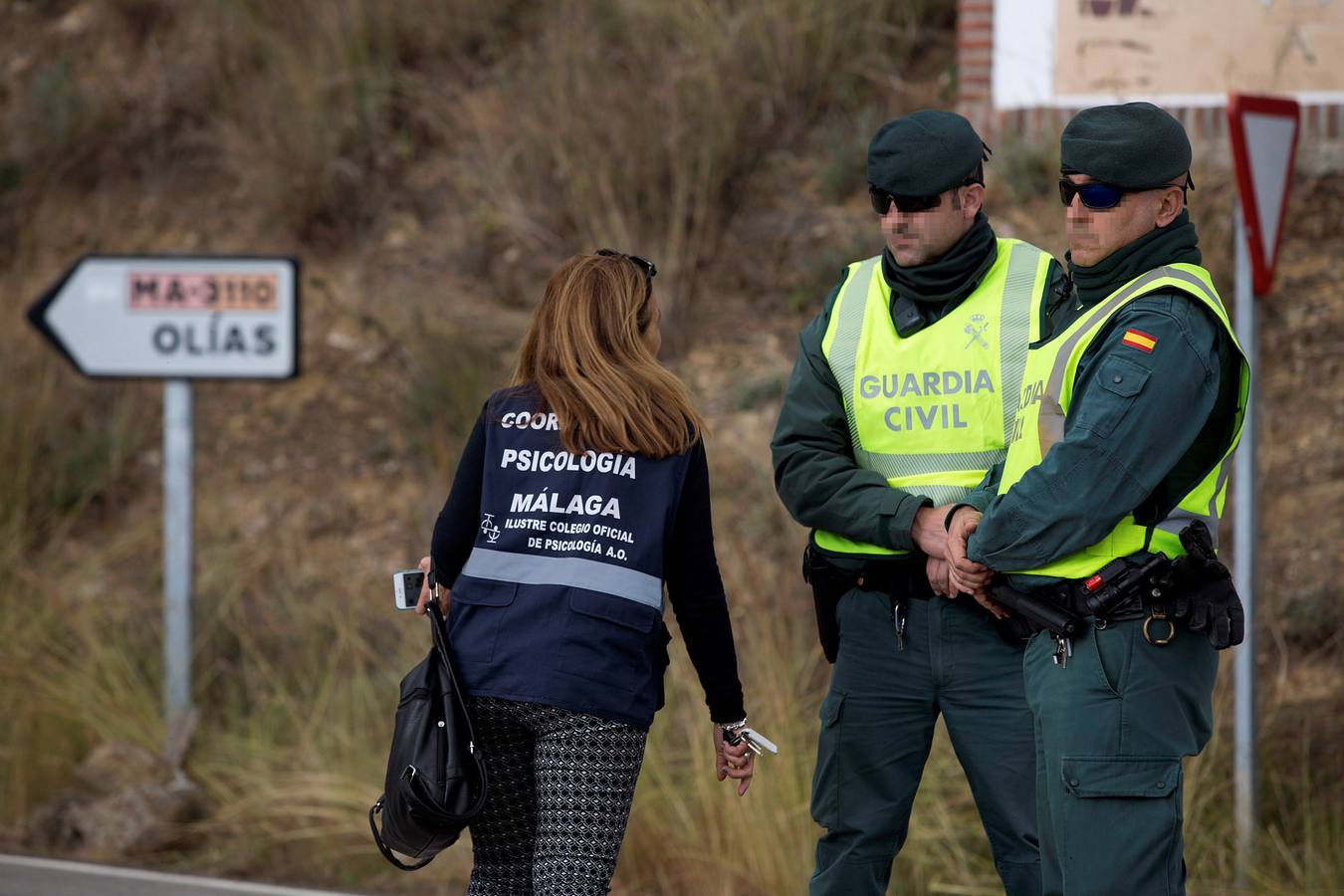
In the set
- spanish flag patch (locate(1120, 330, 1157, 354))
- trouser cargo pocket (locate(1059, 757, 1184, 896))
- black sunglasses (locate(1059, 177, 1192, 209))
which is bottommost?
trouser cargo pocket (locate(1059, 757, 1184, 896))

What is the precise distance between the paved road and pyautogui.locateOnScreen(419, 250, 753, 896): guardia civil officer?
2357 millimetres

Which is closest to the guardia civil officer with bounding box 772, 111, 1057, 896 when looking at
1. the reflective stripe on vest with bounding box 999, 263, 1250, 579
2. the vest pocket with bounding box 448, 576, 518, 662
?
the reflective stripe on vest with bounding box 999, 263, 1250, 579

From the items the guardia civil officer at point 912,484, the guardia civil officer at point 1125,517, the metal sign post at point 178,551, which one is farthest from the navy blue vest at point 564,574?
the metal sign post at point 178,551

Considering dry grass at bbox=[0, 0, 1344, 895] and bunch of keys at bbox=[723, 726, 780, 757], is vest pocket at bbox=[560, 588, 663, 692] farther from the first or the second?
dry grass at bbox=[0, 0, 1344, 895]

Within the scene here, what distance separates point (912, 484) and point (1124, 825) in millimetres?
912

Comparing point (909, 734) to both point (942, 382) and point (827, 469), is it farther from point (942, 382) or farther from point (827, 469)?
point (942, 382)

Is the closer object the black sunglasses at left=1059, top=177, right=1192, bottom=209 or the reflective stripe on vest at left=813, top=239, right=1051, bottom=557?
the black sunglasses at left=1059, top=177, right=1192, bottom=209

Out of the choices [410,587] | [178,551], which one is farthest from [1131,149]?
[178,551]

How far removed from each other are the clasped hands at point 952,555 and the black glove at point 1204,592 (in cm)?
39

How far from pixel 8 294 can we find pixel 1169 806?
343 inches

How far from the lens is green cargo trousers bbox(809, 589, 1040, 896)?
10.8 feet

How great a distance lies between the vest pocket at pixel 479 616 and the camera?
3172 millimetres

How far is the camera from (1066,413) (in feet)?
9.59

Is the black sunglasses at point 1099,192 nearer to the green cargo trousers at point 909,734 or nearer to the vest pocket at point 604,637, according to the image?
the green cargo trousers at point 909,734
